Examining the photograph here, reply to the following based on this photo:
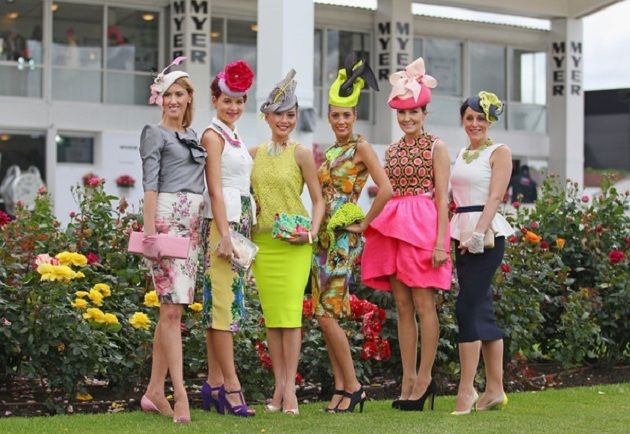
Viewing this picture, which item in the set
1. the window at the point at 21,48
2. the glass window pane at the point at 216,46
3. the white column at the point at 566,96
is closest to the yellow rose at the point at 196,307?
the window at the point at 21,48

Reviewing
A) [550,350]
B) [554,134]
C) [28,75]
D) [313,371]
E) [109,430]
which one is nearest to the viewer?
[109,430]

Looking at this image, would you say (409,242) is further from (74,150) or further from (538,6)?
(538,6)

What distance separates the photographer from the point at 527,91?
37.5 meters

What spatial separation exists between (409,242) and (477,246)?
0.42 m

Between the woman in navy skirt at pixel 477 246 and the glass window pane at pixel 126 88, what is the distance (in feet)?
74.4

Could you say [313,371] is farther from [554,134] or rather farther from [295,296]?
[554,134]

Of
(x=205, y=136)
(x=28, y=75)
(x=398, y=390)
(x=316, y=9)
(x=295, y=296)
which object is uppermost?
(x=316, y=9)

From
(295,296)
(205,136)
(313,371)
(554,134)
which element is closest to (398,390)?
(313,371)

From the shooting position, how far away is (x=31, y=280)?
7945mm

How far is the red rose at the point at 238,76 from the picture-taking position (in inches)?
290

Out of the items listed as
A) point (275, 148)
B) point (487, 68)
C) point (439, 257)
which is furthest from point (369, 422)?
point (487, 68)

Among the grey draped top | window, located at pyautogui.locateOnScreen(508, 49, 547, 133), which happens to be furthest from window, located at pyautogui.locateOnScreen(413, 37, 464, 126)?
the grey draped top

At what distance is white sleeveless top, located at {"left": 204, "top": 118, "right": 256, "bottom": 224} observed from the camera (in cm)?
730

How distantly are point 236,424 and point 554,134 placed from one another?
97.7ft
